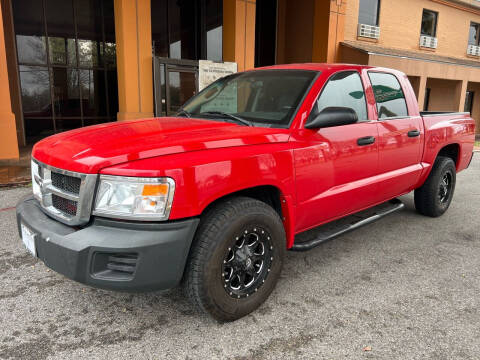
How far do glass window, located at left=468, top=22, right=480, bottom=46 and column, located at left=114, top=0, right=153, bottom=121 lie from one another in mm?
19264

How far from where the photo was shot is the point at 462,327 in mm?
2562

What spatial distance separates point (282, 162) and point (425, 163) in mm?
2525

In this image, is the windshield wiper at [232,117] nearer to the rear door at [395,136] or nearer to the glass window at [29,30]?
the rear door at [395,136]

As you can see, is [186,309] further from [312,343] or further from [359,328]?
[359,328]

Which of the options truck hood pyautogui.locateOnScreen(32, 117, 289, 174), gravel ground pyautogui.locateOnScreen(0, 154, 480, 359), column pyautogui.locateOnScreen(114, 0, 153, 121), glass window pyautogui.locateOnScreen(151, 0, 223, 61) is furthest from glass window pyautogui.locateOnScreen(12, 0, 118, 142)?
truck hood pyautogui.locateOnScreen(32, 117, 289, 174)

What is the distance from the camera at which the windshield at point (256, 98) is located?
3086 millimetres

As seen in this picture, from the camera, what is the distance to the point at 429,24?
61.9ft

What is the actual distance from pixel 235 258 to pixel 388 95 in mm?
2543

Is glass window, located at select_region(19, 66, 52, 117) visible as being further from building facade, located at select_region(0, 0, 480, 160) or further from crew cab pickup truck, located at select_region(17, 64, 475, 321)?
crew cab pickup truck, located at select_region(17, 64, 475, 321)

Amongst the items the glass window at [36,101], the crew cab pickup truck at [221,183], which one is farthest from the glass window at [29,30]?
the crew cab pickup truck at [221,183]

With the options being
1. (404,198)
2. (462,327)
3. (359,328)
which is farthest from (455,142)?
(359,328)

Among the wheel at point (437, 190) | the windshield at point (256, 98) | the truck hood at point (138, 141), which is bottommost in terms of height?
the wheel at point (437, 190)

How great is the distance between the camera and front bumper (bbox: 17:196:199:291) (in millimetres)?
→ 2082

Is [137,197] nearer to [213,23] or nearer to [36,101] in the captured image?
[36,101]
